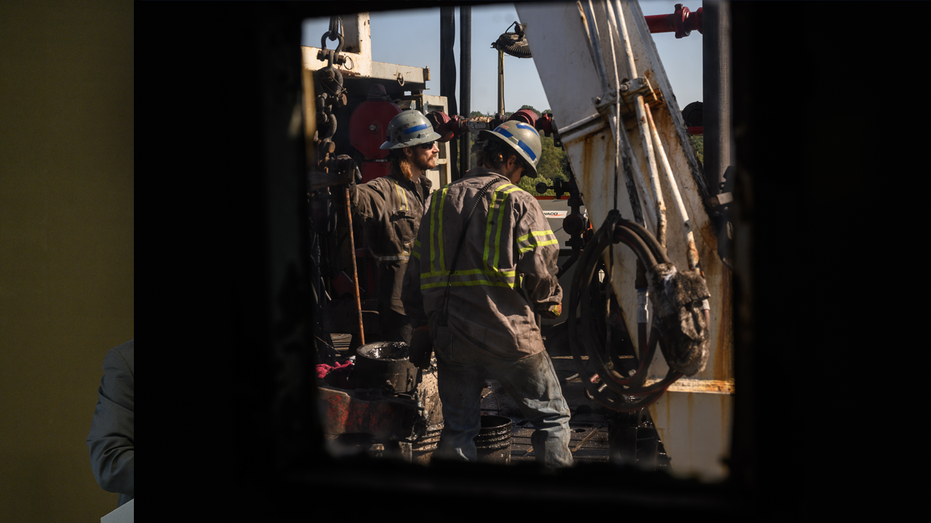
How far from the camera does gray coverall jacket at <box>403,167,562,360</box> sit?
2995 millimetres

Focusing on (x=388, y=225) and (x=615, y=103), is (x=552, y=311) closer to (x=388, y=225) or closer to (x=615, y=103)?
(x=615, y=103)

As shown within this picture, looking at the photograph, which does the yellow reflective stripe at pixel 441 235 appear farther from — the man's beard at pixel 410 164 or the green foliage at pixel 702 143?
the man's beard at pixel 410 164

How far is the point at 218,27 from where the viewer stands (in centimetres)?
137

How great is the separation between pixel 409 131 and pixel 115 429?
11.3 ft

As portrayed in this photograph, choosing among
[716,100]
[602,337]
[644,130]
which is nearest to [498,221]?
[602,337]

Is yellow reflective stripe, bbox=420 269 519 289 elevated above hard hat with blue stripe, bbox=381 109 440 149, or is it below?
below

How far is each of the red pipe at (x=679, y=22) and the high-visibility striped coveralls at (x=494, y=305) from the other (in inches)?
128

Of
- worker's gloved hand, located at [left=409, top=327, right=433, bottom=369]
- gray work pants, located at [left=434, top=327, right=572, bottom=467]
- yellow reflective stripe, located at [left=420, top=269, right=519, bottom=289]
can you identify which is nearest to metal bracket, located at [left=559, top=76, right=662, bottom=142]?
yellow reflective stripe, located at [left=420, top=269, right=519, bottom=289]

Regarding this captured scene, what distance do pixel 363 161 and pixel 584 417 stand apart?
10.4 ft

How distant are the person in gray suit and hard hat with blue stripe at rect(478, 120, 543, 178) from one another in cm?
210

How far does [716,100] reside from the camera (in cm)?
298

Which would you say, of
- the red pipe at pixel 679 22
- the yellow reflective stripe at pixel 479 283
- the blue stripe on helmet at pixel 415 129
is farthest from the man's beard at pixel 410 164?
the red pipe at pixel 679 22

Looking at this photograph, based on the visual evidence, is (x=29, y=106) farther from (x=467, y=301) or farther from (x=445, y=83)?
(x=445, y=83)

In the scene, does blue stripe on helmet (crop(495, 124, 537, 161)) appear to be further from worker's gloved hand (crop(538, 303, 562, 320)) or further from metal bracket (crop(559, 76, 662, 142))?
worker's gloved hand (crop(538, 303, 562, 320))
